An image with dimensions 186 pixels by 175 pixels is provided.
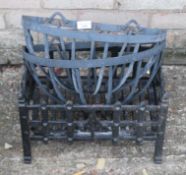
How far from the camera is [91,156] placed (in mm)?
3256

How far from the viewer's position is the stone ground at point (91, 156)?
316cm

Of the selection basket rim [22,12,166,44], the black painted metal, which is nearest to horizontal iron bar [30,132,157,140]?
the black painted metal

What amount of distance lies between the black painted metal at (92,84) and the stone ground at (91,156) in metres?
0.08

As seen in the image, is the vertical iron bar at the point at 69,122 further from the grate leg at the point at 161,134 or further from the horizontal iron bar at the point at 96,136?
the grate leg at the point at 161,134

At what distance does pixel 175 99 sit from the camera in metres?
3.75

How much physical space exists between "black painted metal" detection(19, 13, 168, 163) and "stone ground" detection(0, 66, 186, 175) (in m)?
0.08

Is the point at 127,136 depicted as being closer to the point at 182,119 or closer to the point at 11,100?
the point at 182,119

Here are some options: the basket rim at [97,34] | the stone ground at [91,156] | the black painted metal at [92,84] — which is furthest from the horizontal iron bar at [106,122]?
the basket rim at [97,34]

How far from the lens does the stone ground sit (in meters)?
3.16

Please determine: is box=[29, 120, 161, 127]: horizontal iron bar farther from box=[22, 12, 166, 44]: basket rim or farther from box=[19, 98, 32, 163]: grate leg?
box=[22, 12, 166, 44]: basket rim

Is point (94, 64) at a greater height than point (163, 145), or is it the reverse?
point (94, 64)

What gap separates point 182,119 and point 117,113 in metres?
0.77

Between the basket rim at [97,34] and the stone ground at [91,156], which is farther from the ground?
the basket rim at [97,34]

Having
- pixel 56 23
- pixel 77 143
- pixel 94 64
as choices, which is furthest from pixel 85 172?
pixel 56 23
